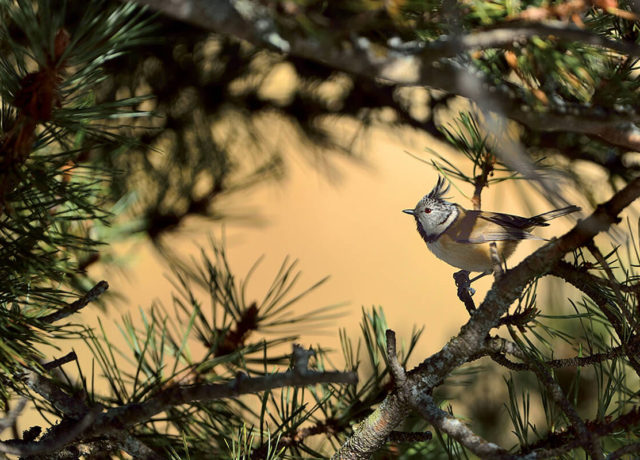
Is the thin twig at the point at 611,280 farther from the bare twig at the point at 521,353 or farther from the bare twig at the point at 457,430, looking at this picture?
the bare twig at the point at 457,430

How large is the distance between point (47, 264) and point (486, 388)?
0.89 m

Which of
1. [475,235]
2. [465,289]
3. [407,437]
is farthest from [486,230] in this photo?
[407,437]

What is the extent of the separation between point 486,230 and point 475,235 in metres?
0.01

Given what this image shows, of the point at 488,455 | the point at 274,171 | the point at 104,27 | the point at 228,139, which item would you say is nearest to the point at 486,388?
the point at 274,171

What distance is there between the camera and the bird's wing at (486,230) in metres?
0.63

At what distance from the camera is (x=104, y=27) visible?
489 mm

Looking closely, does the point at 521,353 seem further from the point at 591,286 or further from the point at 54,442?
the point at 54,442

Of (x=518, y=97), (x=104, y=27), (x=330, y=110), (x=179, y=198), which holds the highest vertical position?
(x=330, y=110)

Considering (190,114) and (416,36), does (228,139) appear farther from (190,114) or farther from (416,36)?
(416,36)

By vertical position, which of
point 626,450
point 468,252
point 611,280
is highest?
point 468,252

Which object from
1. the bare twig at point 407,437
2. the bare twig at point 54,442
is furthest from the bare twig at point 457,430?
the bare twig at point 54,442

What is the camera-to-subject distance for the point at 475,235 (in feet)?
2.12

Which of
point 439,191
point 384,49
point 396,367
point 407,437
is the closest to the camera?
point 384,49

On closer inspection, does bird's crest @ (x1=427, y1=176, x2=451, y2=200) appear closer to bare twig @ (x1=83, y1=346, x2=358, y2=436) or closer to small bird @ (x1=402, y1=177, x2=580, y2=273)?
small bird @ (x1=402, y1=177, x2=580, y2=273)
